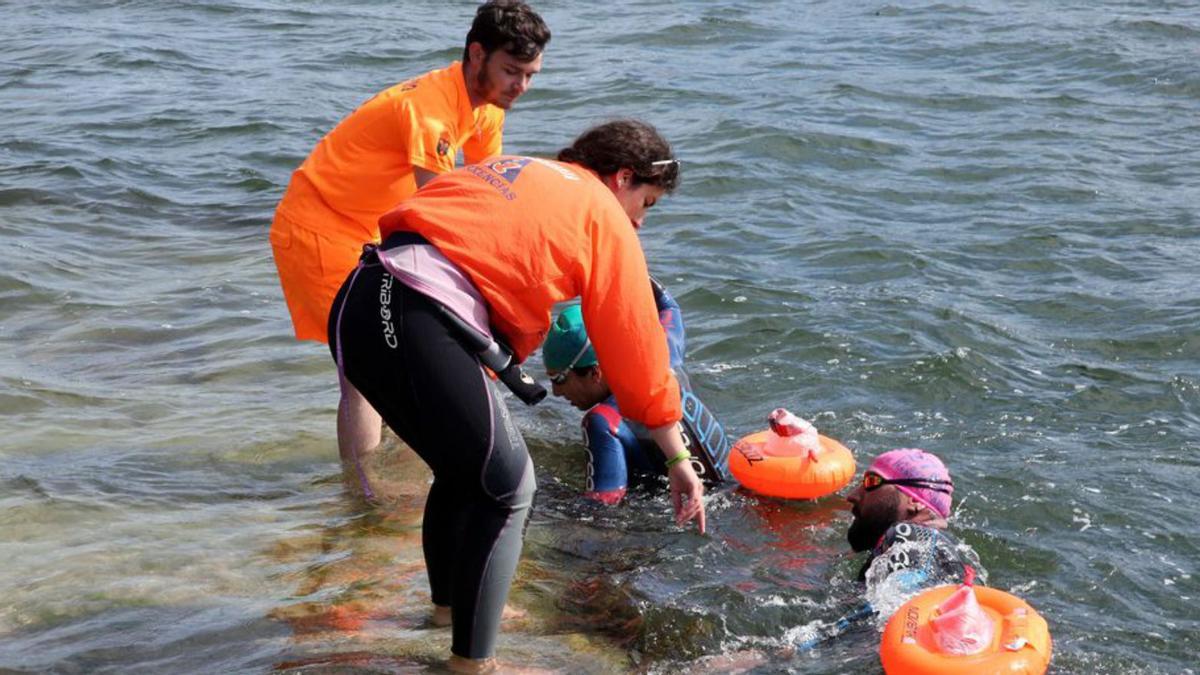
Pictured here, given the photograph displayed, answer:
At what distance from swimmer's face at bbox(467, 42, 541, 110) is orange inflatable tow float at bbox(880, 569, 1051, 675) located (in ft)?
8.50

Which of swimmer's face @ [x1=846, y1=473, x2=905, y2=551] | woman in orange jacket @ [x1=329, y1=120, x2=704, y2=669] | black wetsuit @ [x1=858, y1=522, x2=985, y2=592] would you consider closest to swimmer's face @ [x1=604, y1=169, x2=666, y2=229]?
woman in orange jacket @ [x1=329, y1=120, x2=704, y2=669]

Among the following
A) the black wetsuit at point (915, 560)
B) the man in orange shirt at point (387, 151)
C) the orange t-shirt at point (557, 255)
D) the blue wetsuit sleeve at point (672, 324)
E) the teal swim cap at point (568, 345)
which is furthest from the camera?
the blue wetsuit sleeve at point (672, 324)

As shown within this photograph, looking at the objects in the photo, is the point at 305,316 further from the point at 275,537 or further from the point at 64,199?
the point at 64,199

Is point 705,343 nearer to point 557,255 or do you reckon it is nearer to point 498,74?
point 498,74

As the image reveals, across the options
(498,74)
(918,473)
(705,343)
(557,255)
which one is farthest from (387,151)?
(705,343)

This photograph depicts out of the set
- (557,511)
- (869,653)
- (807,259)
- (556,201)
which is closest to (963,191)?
(807,259)

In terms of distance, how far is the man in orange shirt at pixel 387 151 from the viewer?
18.8 feet

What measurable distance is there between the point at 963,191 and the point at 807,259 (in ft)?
6.94

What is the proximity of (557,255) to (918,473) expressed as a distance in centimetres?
241

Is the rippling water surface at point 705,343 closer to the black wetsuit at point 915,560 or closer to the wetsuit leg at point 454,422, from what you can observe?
the black wetsuit at point 915,560

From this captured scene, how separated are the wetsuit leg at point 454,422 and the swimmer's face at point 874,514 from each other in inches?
80.0

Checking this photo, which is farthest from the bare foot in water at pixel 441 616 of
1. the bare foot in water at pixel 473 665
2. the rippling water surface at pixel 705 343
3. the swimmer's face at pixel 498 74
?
the swimmer's face at pixel 498 74

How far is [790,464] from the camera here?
246 inches

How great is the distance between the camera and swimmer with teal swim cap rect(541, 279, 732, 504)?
6.22m
